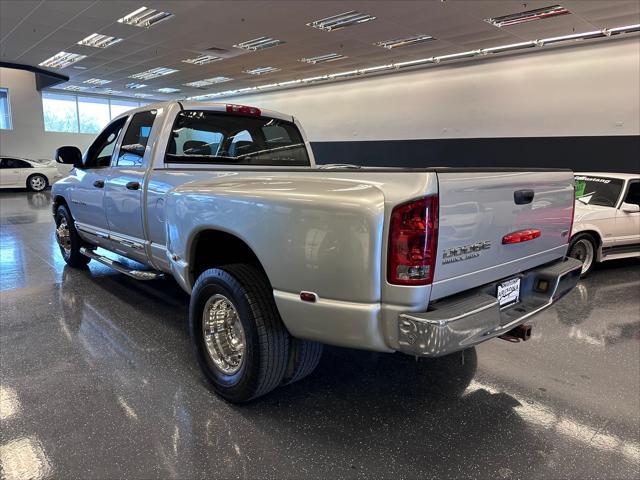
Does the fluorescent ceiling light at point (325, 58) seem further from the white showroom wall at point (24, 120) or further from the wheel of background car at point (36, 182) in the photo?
the white showroom wall at point (24, 120)

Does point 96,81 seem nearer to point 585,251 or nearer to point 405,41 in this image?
point 405,41

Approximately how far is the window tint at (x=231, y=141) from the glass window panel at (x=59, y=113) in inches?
905

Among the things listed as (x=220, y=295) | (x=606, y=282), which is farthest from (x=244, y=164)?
(x=606, y=282)

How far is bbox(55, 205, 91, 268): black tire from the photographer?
5259 mm

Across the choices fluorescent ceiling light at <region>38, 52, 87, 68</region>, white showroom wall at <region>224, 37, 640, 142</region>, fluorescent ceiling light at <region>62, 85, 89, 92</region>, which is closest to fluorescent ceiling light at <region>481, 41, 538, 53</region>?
white showroom wall at <region>224, 37, 640, 142</region>

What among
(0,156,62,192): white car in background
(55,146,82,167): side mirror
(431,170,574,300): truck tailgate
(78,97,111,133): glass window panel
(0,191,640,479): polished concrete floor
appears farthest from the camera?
(78,97,111,133): glass window panel

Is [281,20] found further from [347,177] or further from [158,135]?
[347,177]

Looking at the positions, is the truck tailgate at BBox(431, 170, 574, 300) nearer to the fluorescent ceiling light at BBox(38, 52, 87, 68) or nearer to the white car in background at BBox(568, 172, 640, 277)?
the white car in background at BBox(568, 172, 640, 277)

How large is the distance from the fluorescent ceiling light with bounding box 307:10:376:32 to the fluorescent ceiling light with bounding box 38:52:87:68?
9.19m

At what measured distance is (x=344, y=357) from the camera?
3.33 meters

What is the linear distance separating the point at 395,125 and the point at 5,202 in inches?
528

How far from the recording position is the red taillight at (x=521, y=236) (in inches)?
89.5

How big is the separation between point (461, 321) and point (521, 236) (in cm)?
75

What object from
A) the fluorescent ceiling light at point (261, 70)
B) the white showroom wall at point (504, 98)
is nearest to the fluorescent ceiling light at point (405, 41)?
the white showroom wall at point (504, 98)
